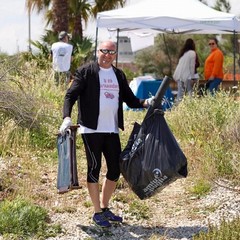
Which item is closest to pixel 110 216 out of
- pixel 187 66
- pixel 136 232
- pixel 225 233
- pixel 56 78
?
pixel 136 232

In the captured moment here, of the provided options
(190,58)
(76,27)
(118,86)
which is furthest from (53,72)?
(76,27)

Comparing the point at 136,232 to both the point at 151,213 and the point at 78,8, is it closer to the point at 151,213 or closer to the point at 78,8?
the point at 151,213

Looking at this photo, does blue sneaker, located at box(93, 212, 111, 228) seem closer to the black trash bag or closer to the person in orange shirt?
the black trash bag

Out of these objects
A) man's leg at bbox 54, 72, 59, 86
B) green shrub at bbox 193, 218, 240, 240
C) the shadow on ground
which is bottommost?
the shadow on ground

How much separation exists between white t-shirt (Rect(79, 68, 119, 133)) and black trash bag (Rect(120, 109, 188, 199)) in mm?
247

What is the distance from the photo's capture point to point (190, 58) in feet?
47.7

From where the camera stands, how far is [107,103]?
19.7 feet

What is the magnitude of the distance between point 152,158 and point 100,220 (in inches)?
31.2

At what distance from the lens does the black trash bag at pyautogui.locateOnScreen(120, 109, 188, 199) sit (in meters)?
5.79

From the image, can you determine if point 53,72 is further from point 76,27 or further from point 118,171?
point 76,27

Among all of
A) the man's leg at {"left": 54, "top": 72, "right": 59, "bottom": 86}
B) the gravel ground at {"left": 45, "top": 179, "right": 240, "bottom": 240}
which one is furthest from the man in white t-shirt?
the gravel ground at {"left": 45, "top": 179, "right": 240, "bottom": 240}

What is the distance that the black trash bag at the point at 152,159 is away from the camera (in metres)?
5.79

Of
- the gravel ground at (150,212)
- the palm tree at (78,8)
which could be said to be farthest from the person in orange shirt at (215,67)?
the palm tree at (78,8)

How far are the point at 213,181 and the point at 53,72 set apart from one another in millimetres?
5706
